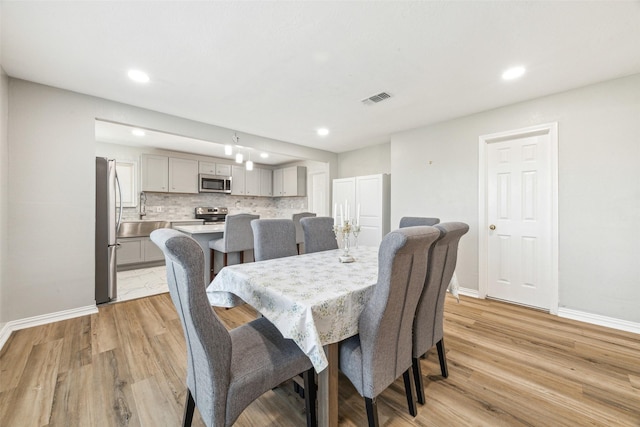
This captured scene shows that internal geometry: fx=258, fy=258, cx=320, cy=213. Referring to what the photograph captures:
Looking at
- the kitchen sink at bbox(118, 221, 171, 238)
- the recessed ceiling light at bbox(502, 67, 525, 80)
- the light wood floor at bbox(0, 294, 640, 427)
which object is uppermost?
the recessed ceiling light at bbox(502, 67, 525, 80)

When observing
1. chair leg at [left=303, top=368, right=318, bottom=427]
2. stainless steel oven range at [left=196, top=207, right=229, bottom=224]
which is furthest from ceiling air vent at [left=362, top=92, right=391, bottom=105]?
stainless steel oven range at [left=196, top=207, right=229, bottom=224]

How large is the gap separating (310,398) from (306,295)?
0.52 m

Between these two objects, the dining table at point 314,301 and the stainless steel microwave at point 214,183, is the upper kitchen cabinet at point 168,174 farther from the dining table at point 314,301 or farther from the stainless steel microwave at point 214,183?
the dining table at point 314,301

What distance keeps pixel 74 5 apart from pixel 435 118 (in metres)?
3.60

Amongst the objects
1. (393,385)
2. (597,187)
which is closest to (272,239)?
(393,385)

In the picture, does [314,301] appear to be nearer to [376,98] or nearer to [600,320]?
[376,98]

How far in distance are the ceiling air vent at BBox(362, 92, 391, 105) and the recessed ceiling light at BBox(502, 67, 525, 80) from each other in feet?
3.43

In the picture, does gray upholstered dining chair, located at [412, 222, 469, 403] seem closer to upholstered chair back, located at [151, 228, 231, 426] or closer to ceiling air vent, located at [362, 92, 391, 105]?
upholstered chair back, located at [151, 228, 231, 426]

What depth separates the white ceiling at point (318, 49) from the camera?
161 centimetres

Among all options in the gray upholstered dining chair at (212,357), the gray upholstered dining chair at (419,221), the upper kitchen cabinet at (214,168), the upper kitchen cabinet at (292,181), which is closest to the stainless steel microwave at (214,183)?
the upper kitchen cabinet at (214,168)

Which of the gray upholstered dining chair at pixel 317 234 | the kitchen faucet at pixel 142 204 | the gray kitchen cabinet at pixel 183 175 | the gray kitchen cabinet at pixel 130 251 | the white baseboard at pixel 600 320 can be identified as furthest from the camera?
the gray kitchen cabinet at pixel 183 175

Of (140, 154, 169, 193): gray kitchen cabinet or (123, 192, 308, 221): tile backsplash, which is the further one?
(123, 192, 308, 221): tile backsplash

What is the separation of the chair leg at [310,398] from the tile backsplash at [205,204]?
527cm

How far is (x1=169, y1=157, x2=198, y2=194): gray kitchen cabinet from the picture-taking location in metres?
5.30
